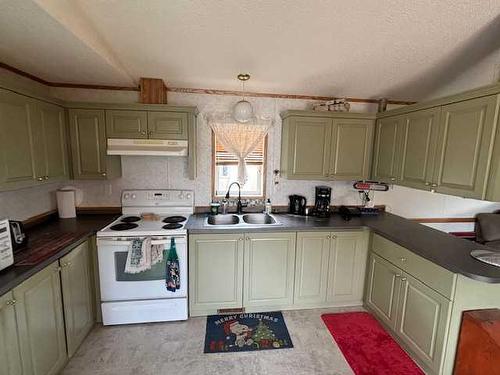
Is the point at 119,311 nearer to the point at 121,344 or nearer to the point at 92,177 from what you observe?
the point at 121,344

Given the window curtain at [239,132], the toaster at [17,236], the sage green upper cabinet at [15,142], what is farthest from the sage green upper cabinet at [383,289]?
the sage green upper cabinet at [15,142]

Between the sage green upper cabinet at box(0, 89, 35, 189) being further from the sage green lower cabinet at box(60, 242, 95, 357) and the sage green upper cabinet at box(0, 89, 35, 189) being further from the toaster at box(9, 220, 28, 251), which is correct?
the sage green lower cabinet at box(60, 242, 95, 357)

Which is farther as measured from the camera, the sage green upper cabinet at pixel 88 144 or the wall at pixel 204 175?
the wall at pixel 204 175

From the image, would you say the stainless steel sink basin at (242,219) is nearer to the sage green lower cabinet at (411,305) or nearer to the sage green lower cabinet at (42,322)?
the sage green lower cabinet at (411,305)

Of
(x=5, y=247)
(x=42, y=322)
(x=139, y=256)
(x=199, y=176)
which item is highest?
(x=199, y=176)

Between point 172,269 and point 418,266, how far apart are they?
2073mm

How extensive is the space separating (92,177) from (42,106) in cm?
74

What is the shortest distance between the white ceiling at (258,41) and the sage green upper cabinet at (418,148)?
51cm

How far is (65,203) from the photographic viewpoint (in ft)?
8.23

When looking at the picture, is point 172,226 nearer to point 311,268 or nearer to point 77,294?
point 77,294

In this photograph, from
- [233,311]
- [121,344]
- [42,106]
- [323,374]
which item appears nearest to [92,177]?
[42,106]

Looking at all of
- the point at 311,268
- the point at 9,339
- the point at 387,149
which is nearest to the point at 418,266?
the point at 311,268

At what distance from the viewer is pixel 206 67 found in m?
2.27

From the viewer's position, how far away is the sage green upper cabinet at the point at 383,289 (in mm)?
2127
